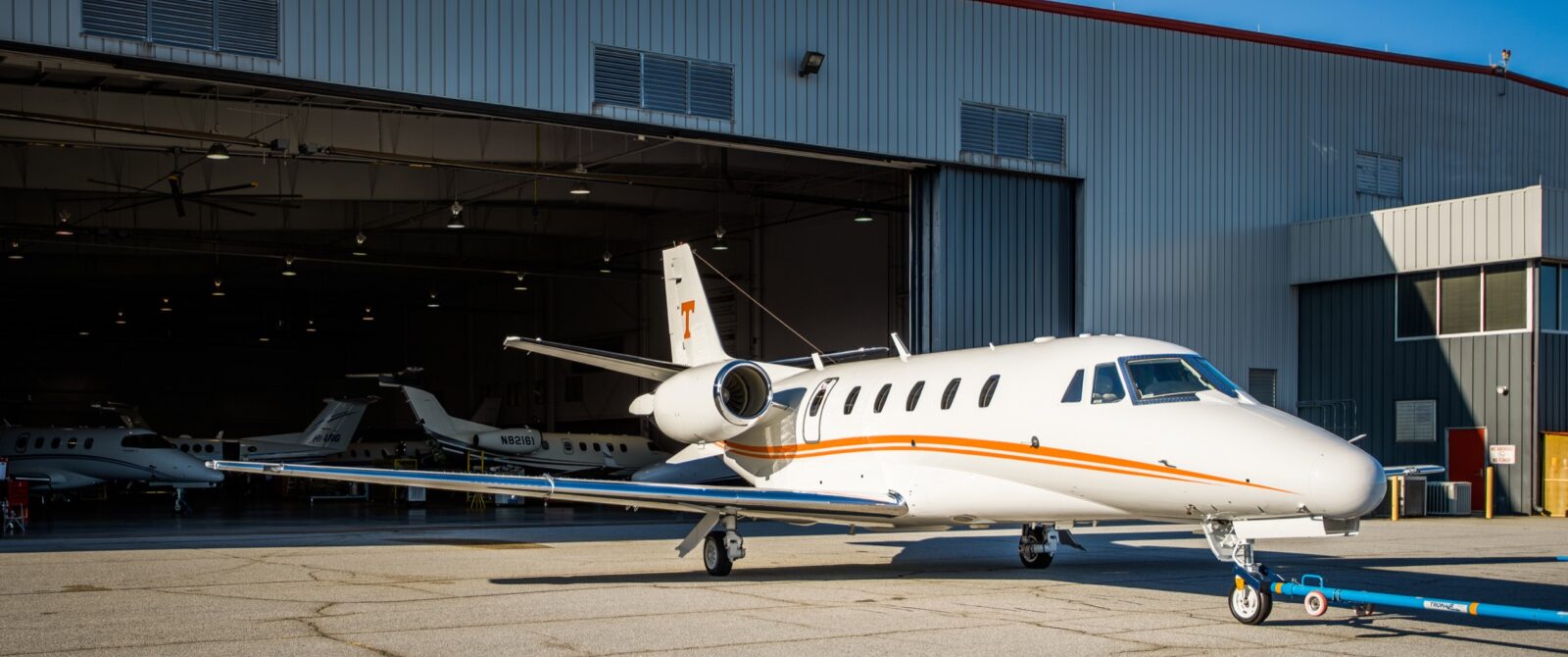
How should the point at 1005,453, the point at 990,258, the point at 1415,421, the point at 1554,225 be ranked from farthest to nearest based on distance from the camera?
1. the point at 1415,421
2. the point at 1554,225
3. the point at 990,258
4. the point at 1005,453

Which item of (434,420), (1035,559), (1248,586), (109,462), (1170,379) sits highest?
(1170,379)

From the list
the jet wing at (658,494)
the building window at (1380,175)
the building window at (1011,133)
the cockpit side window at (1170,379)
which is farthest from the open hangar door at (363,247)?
the cockpit side window at (1170,379)

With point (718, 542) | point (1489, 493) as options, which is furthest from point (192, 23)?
point (1489, 493)

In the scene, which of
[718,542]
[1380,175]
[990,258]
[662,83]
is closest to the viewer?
[718,542]

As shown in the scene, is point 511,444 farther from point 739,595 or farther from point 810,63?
point 739,595

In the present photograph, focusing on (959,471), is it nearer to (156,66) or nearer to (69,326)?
(156,66)

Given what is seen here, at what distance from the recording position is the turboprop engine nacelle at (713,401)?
611 inches

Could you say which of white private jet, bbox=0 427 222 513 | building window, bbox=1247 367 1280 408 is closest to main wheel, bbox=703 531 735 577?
building window, bbox=1247 367 1280 408

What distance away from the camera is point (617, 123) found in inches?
819

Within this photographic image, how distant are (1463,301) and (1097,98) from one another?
872cm

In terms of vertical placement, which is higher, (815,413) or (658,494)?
(815,413)

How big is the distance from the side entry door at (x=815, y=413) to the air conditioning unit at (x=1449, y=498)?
17118 mm

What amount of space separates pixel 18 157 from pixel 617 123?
16401 millimetres

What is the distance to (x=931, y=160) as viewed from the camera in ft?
77.7
